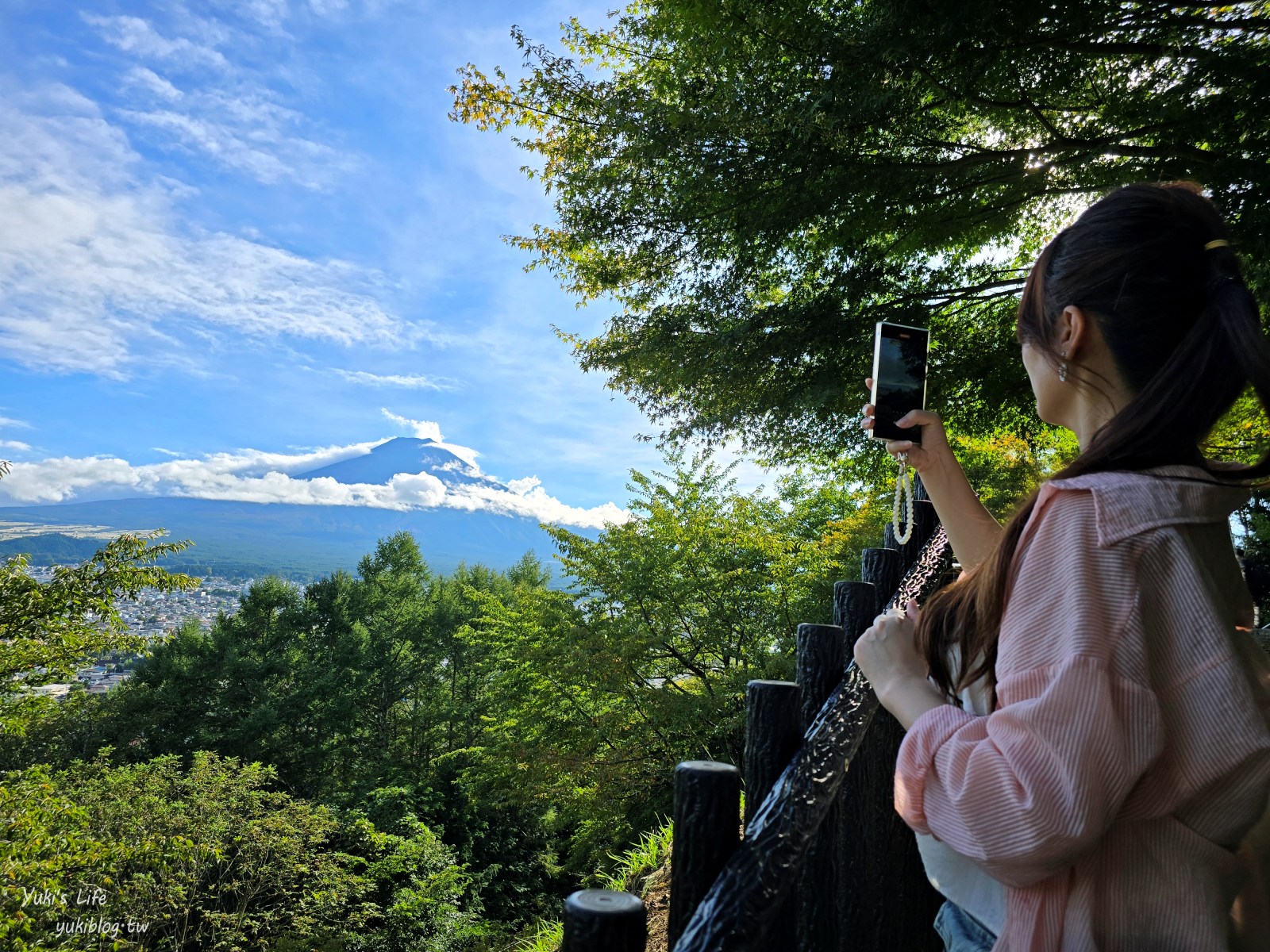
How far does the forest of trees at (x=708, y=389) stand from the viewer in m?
5.25

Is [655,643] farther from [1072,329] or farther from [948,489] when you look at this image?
[1072,329]

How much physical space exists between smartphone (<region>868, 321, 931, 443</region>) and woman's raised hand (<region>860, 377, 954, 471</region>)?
0.5 inches

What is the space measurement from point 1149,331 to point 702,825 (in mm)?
902

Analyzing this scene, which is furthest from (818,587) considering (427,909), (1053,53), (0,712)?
(0,712)

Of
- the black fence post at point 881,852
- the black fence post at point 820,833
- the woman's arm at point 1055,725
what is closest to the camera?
the woman's arm at point 1055,725

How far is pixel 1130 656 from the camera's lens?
0.74 meters

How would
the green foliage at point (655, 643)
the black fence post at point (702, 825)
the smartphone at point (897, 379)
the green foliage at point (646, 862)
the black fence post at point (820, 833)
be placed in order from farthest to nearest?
the green foliage at point (655, 643) < the green foliage at point (646, 862) < the smartphone at point (897, 379) < the black fence post at point (820, 833) < the black fence post at point (702, 825)

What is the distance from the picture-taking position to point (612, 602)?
12406 mm

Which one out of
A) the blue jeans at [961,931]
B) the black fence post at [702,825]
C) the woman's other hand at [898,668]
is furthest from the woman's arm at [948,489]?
the black fence post at [702,825]

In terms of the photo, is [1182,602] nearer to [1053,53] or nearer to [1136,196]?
[1136,196]

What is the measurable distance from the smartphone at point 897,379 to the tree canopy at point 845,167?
406cm

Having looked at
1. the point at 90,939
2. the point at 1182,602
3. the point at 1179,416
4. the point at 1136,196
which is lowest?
the point at 90,939

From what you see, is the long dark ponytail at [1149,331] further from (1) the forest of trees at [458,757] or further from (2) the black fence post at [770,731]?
(1) the forest of trees at [458,757]

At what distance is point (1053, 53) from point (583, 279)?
515 cm
